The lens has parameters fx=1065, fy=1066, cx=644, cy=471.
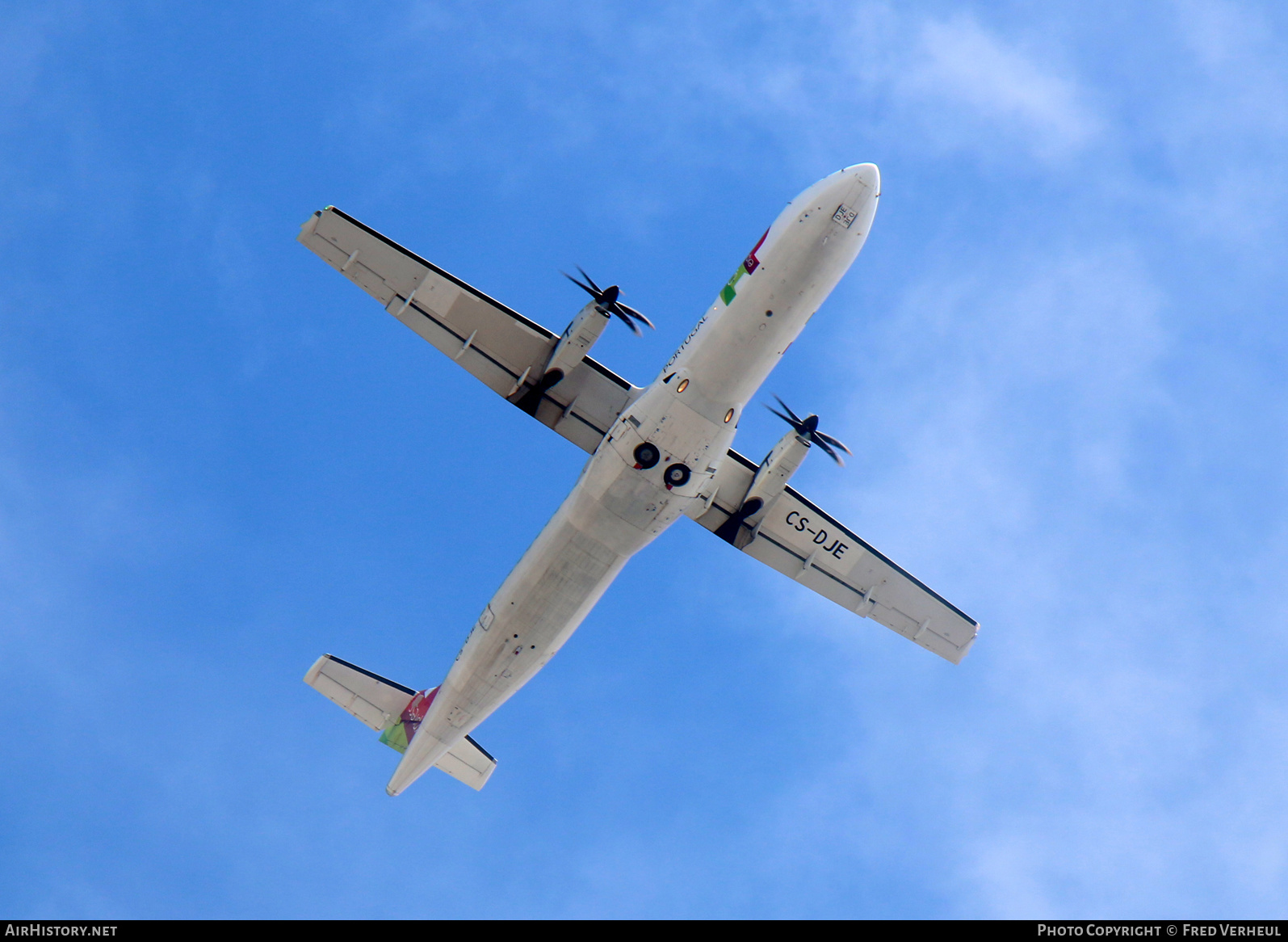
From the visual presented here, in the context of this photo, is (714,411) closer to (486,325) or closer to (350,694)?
(486,325)

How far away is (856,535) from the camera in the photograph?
2698cm

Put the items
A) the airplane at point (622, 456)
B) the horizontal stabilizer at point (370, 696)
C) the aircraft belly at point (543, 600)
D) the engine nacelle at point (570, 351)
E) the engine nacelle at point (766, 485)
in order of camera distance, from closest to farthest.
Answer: the airplane at point (622, 456) → the aircraft belly at point (543, 600) → the engine nacelle at point (570, 351) → the engine nacelle at point (766, 485) → the horizontal stabilizer at point (370, 696)

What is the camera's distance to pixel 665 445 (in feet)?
70.3

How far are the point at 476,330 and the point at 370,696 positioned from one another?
34.0 ft

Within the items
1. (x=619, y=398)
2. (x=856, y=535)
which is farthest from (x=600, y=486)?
(x=856, y=535)

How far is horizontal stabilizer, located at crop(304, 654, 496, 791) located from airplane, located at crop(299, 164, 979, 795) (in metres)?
0.04

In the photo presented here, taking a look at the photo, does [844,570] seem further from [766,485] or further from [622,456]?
[622,456]

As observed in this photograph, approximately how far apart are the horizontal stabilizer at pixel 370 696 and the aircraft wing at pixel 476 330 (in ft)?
28.7

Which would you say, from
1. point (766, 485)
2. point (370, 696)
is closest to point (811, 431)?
point (766, 485)

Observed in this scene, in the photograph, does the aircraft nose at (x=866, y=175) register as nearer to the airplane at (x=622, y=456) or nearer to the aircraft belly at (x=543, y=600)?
the airplane at (x=622, y=456)

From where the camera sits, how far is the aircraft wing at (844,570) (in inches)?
1041

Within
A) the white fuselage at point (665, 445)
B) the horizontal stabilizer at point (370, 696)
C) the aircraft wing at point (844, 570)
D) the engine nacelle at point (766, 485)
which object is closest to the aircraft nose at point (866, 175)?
the white fuselage at point (665, 445)

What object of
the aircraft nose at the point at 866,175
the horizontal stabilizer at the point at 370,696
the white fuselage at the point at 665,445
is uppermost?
the aircraft nose at the point at 866,175
